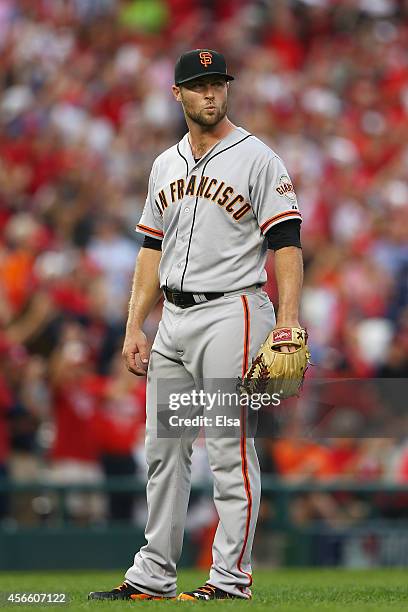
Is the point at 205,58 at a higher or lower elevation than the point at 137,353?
higher

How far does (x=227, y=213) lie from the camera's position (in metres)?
4.98

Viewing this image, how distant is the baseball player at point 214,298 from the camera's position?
4883 mm

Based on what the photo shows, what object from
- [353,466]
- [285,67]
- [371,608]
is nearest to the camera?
[371,608]

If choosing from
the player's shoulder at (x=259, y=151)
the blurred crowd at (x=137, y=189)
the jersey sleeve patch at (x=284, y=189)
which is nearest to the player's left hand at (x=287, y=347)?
the jersey sleeve patch at (x=284, y=189)

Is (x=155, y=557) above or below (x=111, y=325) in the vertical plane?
below

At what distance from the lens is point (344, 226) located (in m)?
12.9

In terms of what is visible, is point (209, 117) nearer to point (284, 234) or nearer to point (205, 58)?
point (205, 58)

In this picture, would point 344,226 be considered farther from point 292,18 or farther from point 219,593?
point 219,593

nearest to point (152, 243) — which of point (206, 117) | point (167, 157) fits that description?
point (167, 157)

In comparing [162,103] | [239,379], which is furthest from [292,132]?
[239,379]

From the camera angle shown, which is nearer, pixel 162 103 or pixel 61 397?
pixel 61 397

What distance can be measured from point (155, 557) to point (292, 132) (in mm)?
9315

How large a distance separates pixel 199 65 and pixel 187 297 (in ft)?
2.84

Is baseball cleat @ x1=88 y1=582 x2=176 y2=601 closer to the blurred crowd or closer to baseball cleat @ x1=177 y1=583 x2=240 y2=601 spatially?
baseball cleat @ x1=177 y1=583 x2=240 y2=601
